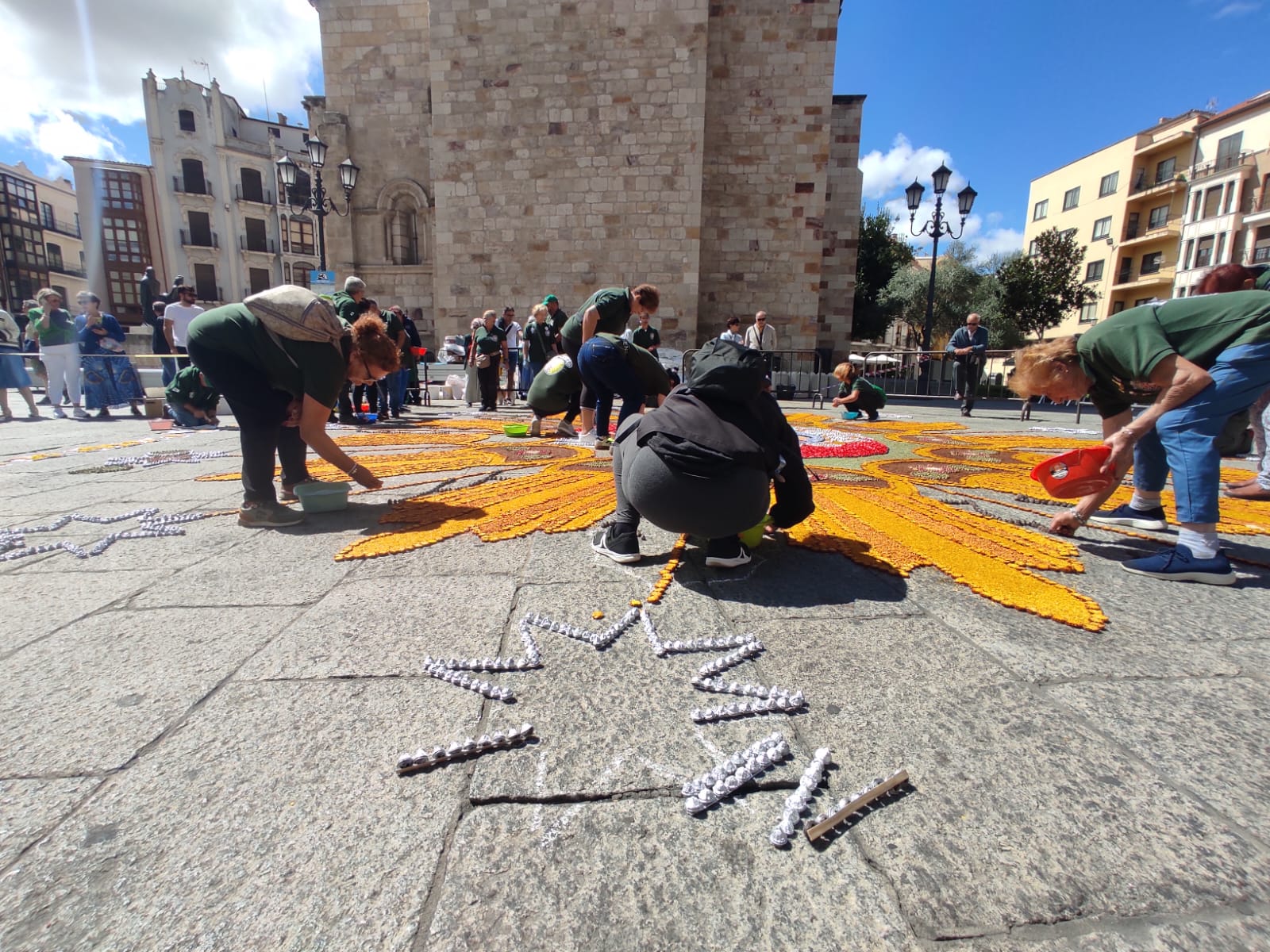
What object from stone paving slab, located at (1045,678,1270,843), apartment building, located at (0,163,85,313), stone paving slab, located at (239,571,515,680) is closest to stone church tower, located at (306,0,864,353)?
stone paving slab, located at (239,571,515,680)

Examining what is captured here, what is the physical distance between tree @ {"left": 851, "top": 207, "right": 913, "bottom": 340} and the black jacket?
31529 millimetres

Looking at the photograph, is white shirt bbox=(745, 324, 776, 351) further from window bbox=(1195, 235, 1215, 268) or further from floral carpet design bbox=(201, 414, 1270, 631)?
window bbox=(1195, 235, 1215, 268)

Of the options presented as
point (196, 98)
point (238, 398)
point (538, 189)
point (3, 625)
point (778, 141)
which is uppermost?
point (196, 98)

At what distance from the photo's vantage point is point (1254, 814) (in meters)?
1.20

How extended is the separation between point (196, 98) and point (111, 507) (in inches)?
1911

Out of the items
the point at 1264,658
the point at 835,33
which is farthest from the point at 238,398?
the point at 835,33

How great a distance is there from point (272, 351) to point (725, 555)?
260 cm

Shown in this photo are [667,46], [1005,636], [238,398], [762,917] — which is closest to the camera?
[762,917]

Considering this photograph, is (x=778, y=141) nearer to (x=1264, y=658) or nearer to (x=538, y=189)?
(x=538, y=189)

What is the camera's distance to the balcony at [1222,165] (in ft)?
100

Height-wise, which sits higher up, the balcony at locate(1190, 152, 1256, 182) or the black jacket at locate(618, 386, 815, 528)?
the balcony at locate(1190, 152, 1256, 182)

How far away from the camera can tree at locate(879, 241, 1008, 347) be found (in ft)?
98.5

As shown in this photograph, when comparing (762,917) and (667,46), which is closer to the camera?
→ (762,917)

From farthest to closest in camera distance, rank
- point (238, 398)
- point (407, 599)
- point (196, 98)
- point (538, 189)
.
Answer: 1. point (196, 98)
2. point (538, 189)
3. point (238, 398)
4. point (407, 599)
